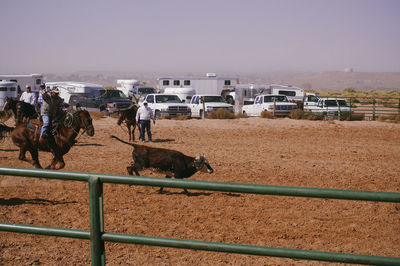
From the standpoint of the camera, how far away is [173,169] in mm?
8836

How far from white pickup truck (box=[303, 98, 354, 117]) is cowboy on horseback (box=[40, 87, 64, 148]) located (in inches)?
754

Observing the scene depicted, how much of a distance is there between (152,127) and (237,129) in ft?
14.0

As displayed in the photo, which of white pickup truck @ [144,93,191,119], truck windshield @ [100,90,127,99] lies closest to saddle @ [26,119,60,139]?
white pickup truck @ [144,93,191,119]

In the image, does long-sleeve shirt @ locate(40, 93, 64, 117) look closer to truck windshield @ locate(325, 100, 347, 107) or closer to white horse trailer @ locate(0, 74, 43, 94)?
truck windshield @ locate(325, 100, 347, 107)

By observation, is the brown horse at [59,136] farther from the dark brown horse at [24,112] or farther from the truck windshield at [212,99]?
the truck windshield at [212,99]

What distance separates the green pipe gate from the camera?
254cm

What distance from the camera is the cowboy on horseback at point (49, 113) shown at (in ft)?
32.6

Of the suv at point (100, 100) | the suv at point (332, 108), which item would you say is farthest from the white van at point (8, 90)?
the suv at point (332, 108)

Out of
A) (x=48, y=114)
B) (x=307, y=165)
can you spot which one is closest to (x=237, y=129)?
(x=307, y=165)

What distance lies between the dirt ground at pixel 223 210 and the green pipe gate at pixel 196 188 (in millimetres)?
2690

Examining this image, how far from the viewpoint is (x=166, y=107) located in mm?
25891

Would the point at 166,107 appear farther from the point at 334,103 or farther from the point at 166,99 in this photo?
the point at 334,103

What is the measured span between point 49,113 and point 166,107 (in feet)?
52.5

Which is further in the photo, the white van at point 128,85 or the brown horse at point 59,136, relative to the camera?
the white van at point 128,85
